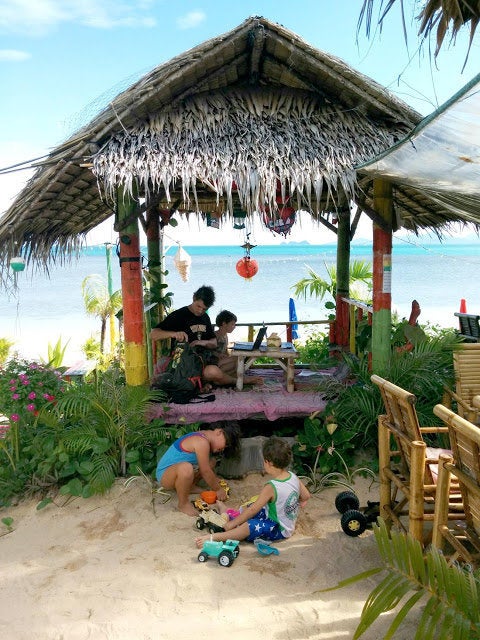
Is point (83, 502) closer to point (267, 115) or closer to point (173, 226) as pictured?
point (267, 115)

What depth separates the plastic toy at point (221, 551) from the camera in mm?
3572

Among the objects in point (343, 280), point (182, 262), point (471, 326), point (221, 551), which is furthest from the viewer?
point (182, 262)

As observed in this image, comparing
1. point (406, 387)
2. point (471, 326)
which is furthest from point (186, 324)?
point (471, 326)

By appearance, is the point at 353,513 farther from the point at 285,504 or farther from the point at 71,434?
the point at 71,434

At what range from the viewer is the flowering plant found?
4.93 meters

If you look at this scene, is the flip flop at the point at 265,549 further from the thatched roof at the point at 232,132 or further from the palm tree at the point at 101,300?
the palm tree at the point at 101,300

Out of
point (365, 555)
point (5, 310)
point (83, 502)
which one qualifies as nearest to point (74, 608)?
point (83, 502)

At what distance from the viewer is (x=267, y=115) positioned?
542 centimetres

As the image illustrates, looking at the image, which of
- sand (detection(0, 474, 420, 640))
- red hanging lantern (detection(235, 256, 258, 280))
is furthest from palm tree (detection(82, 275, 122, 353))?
sand (detection(0, 474, 420, 640))

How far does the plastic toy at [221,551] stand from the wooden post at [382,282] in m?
2.36

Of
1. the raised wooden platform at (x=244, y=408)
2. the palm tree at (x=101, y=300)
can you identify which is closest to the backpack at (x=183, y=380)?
the raised wooden platform at (x=244, y=408)

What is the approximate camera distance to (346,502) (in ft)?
13.8

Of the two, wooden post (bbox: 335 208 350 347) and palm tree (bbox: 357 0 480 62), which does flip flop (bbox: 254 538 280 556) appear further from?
wooden post (bbox: 335 208 350 347)

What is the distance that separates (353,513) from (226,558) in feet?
3.15
